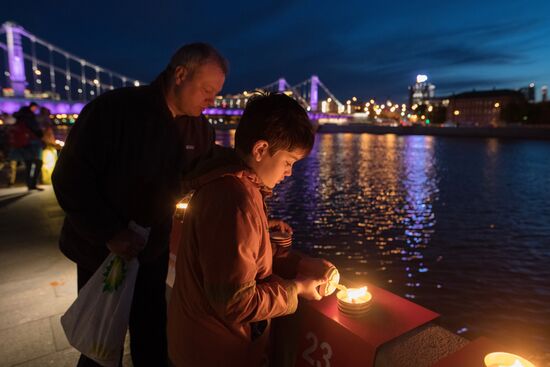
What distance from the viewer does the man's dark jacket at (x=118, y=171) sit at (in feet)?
6.53

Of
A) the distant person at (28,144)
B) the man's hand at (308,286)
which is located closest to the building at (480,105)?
the distant person at (28,144)

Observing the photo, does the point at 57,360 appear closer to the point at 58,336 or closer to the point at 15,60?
the point at 58,336

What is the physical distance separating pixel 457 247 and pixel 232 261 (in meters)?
11.0

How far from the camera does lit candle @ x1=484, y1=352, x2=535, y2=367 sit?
1.55 meters

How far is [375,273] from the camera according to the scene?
900 centimetres

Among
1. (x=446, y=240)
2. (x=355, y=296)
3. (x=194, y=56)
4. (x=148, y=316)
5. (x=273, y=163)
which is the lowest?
(x=446, y=240)

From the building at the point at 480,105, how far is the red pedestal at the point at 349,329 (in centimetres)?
13232

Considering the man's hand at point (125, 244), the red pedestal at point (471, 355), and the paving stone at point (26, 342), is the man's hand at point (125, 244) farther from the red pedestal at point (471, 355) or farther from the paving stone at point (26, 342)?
the paving stone at point (26, 342)

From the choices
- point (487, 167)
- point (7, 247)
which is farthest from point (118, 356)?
point (487, 167)

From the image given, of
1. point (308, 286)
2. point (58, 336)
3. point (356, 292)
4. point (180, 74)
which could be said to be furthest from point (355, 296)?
point (58, 336)

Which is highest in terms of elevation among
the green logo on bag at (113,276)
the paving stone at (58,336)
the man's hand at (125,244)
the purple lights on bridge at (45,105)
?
the purple lights on bridge at (45,105)

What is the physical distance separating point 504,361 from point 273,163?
1182 mm

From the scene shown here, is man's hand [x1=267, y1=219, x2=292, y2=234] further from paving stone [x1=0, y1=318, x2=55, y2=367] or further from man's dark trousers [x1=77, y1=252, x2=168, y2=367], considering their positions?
paving stone [x1=0, y1=318, x2=55, y2=367]

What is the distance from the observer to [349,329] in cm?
178
